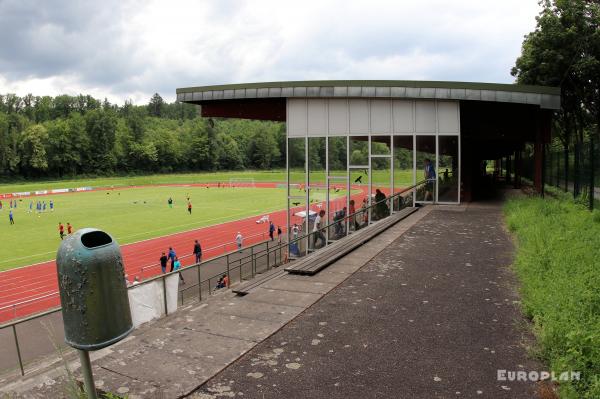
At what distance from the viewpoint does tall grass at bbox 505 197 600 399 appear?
408cm

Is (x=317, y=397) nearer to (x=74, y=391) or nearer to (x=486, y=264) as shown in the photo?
(x=74, y=391)

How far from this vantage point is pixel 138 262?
25203 mm

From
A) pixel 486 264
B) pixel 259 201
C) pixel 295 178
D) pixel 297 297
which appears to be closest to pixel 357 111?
pixel 295 178

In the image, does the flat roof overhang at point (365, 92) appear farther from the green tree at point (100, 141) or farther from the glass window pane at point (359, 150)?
the green tree at point (100, 141)

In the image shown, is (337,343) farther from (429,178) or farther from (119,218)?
(119,218)

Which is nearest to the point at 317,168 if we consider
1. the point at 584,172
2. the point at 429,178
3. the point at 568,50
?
the point at 429,178

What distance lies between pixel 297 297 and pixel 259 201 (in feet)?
161

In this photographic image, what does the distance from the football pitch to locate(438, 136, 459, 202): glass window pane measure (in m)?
21.7

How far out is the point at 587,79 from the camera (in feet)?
86.1

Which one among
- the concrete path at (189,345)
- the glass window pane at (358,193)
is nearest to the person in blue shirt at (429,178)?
the glass window pane at (358,193)

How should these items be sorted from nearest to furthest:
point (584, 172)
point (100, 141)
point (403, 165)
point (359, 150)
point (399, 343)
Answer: point (399, 343), point (584, 172), point (359, 150), point (403, 165), point (100, 141)

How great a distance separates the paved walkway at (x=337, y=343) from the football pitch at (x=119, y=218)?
23.3 metres

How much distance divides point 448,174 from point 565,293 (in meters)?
13.0

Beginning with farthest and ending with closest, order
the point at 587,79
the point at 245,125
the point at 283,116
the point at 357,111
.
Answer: the point at 245,125, the point at 587,79, the point at 283,116, the point at 357,111
